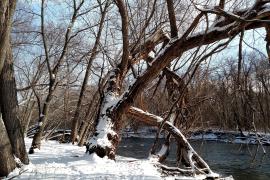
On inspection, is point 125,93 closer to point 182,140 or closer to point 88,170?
point 182,140

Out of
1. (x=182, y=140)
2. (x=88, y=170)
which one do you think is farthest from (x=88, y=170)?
(x=182, y=140)

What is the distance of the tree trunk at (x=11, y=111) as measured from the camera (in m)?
6.50

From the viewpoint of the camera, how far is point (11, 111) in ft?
21.5

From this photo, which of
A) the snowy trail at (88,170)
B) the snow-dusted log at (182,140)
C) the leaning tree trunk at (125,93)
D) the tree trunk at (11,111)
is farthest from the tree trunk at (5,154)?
the snow-dusted log at (182,140)

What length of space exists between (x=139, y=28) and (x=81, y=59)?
4.71 m

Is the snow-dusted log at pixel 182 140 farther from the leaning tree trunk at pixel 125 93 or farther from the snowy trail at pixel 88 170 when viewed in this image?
the snowy trail at pixel 88 170

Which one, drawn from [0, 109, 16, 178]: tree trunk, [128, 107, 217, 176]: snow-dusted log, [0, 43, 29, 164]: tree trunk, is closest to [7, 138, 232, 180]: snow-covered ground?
[0, 109, 16, 178]: tree trunk

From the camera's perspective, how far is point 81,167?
6.79 meters

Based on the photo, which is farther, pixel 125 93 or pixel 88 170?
pixel 125 93

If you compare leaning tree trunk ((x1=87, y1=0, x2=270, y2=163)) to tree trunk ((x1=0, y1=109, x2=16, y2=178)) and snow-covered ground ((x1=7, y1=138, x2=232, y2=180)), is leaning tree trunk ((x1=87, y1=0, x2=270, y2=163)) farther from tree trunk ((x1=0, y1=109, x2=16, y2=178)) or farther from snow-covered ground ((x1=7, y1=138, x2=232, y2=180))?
tree trunk ((x1=0, y1=109, x2=16, y2=178))

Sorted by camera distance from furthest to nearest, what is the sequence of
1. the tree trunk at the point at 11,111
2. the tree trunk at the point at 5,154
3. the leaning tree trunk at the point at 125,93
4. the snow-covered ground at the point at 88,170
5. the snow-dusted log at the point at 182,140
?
the snow-dusted log at the point at 182,140
the leaning tree trunk at the point at 125,93
the tree trunk at the point at 11,111
the snow-covered ground at the point at 88,170
the tree trunk at the point at 5,154

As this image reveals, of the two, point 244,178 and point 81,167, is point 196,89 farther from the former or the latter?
point 244,178

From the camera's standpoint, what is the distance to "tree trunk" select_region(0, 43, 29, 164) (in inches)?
256

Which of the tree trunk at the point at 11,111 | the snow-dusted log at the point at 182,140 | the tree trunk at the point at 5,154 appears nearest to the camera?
the tree trunk at the point at 5,154
